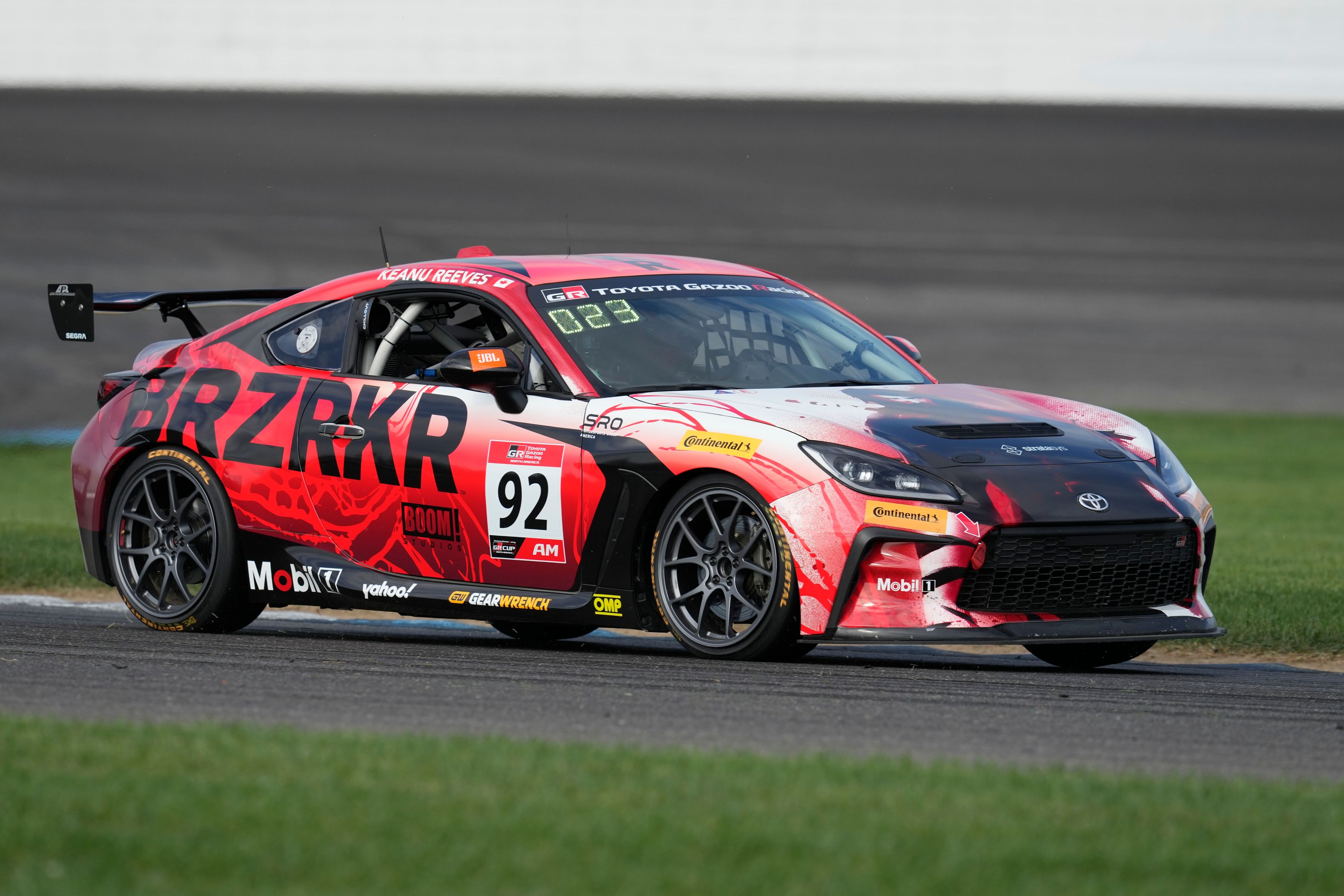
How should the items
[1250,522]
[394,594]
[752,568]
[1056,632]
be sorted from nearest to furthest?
1. [1056,632]
2. [752,568]
3. [394,594]
4. [1250,522]

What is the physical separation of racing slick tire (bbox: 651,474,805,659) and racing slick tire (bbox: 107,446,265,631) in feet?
6.90

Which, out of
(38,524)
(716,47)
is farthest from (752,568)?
(716,47)

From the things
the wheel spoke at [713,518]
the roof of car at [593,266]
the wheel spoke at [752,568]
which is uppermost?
the roof of car at [593,266]

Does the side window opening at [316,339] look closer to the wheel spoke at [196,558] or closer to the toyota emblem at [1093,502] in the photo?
the wheel spoke at [196,558]

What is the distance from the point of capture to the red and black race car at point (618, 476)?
7180 millimetres

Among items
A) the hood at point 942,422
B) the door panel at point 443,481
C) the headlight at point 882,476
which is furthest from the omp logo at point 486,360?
the headlight at point 882,476

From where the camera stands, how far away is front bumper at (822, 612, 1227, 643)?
23.3ft

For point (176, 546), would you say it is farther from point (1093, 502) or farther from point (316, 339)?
point (1093, 502)

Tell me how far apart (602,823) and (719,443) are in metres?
3.17

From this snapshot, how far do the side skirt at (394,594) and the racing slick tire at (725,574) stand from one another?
23 cm

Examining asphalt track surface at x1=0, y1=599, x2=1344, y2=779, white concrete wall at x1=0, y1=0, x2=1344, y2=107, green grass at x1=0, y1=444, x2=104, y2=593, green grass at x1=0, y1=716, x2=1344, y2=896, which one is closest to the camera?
green grass at x1=0, y1=716, x2=1344, y2=896

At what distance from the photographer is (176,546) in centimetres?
904

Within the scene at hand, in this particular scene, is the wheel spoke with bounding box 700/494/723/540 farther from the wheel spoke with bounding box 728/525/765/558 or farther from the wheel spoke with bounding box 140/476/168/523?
the wheel spoke with bounding box 140/476/168/523

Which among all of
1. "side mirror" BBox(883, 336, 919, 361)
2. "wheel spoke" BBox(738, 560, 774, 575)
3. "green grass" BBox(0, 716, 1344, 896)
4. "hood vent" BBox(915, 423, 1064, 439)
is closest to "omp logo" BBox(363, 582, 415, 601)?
"wheel spoke" BBox(738, 560, 774, 575)
